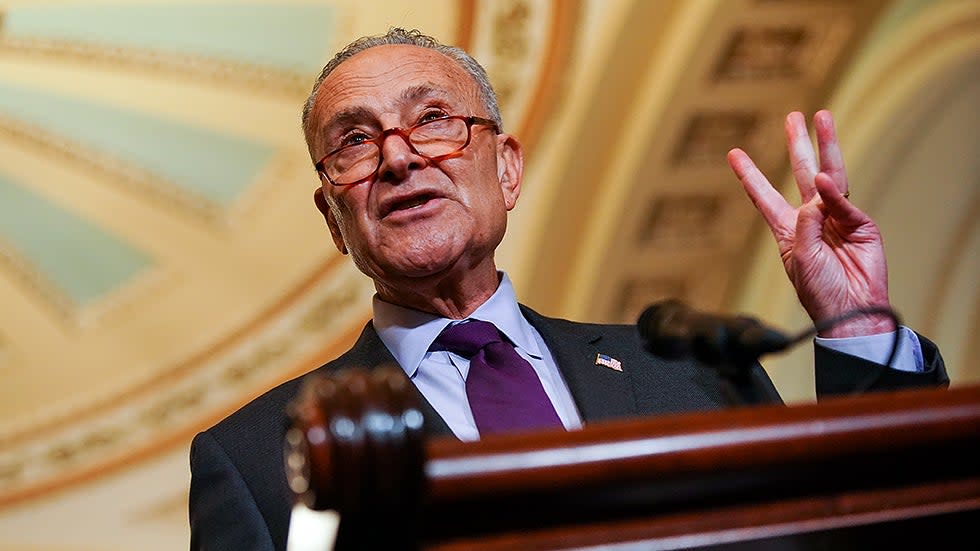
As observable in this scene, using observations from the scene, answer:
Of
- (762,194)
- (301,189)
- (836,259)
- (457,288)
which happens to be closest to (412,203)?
(457,288)

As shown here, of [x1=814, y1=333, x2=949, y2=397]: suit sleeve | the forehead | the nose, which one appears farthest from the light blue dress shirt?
the forehead

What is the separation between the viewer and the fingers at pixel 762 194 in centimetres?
201

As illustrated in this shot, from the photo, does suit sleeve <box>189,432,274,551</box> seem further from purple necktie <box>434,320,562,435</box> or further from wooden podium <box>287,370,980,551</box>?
wooden podium <box>287,370,980,551</box>

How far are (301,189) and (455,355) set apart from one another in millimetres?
4070

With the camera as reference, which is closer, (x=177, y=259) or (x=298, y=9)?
(x=298, y=9)

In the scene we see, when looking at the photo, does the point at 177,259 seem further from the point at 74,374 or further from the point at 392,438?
the point at 392,438

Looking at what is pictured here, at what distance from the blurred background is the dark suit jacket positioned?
3.06 m

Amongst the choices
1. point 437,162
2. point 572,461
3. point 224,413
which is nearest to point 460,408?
point 437,162

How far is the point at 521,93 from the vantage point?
530cm

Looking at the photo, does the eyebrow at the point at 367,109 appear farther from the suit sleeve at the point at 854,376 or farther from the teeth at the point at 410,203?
the suit sleeve at the point at 854,376

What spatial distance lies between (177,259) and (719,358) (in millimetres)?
5353

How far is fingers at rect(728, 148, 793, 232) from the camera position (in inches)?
79.1

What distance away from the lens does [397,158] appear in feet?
6.90

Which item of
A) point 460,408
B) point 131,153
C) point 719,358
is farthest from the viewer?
point 131,153
